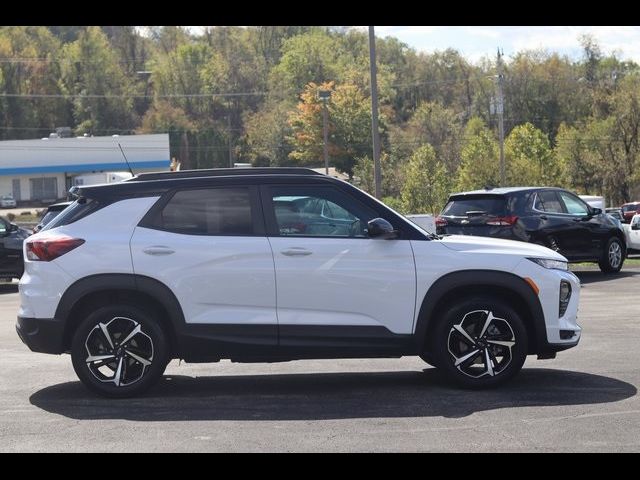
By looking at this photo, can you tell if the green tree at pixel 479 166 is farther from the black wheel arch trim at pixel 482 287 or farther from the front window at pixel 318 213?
the front window at pixel 318 213

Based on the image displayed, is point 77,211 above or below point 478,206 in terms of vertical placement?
above

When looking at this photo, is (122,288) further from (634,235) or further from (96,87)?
(96,87)

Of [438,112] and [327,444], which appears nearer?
[327,444]

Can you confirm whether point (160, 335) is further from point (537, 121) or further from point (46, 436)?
point (537, 121)

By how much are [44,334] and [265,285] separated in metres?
1.84

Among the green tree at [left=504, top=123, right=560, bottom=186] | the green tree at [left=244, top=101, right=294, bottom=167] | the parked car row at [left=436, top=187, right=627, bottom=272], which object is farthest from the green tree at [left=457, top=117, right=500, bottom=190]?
the parked car row at [left=436, top=187, right=627, bottom=272]

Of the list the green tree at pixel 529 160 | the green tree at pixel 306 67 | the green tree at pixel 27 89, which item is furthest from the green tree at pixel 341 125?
the green tree at pixel 27 89

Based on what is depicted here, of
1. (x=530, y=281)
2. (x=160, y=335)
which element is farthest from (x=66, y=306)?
(x=530, y=281)

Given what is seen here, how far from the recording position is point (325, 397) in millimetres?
8469

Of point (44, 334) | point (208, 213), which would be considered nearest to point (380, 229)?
point (208, 213)

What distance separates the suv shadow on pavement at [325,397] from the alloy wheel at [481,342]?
21cm

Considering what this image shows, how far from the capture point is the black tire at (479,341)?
27.7 feet

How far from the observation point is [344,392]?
8688 mm
